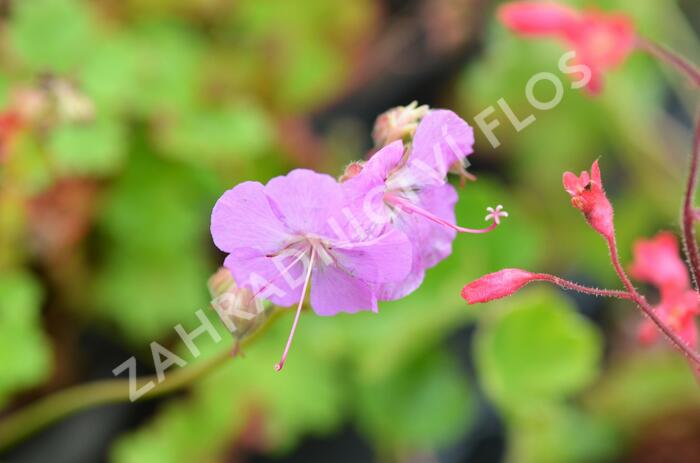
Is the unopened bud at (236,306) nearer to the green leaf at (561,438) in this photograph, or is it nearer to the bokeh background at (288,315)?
the bokeh background at (288,315)

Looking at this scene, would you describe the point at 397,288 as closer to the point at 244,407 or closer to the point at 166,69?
the point at 244,407

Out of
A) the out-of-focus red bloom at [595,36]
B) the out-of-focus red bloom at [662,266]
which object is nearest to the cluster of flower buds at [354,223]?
the out-of-focus red bloom at [662,266]

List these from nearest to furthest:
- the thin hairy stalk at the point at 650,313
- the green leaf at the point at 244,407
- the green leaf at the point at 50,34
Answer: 1. the thin hairy stalk at the point at 650,313
2. the green leaf at the point at 50,34
3. the green leaf at the point at 244,407

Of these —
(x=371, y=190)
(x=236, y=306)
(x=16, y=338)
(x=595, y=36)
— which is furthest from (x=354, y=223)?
(x=16, y=338)

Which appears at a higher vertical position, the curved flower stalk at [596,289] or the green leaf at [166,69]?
the green leaf at [166,69]

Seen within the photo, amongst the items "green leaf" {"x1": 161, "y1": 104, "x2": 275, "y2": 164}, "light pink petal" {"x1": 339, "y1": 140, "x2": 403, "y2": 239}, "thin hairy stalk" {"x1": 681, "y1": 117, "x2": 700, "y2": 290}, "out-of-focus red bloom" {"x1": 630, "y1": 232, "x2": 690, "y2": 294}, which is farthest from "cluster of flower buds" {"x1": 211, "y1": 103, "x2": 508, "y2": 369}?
"green leaf" {"x1": 161, "y1": 104, "x2": 275, "y2": 164}

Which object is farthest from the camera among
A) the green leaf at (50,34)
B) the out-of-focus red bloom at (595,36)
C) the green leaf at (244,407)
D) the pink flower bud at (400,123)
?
the green leaf at (244,407)

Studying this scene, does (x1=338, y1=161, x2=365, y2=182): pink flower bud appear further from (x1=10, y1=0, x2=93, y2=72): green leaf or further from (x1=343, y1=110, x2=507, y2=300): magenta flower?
(x1=10, y1=0, x2=93, y2=72): green leaf

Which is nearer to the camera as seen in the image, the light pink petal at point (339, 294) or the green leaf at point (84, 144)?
the light pink petal at point (339, 294)

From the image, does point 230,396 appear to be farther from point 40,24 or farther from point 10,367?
point 40,24
